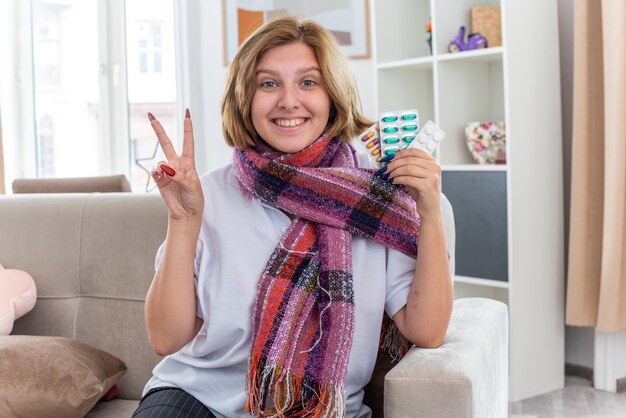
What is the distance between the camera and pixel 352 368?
57.2 inches

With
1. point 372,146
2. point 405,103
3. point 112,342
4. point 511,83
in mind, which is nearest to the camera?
point 372,146

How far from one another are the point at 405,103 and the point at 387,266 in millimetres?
1956

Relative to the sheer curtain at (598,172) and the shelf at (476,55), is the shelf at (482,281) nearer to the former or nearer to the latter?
the sheer curtain at (598,172)

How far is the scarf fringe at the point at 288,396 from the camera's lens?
136 cm

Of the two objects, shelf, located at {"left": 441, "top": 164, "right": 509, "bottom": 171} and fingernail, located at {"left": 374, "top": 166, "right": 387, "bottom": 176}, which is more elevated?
shelf, located at {"left": 441, "top": 164, "right": 509, "bottom": 171}

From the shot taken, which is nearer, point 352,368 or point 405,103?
point 352,368

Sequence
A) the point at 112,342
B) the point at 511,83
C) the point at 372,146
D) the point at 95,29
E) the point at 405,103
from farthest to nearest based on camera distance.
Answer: the point at 95,29
the point at 405,103
the point at 511,83
the point at 112,342
the point at 372,146

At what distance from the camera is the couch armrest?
1.22 m

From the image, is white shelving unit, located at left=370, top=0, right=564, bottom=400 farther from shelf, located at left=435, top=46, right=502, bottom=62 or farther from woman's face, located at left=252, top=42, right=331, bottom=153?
woman's face, located at left=252, top=42, right=331, bottom=153

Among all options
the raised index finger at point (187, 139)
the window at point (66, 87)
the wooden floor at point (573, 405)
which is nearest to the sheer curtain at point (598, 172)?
the wooden floor at point (573, 405)

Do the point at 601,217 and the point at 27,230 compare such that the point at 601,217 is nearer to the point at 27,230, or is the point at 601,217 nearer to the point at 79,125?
the point at 27,230

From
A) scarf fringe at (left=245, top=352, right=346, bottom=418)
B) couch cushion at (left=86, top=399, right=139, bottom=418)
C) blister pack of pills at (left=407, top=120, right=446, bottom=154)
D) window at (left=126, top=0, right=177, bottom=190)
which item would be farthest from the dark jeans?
Answer: window at (left=126, top=0, right=177, bottom=190)

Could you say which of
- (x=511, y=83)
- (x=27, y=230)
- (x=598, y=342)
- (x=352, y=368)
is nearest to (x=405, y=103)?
(x=511, y=83)

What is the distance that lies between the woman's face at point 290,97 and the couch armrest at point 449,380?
0.45m
